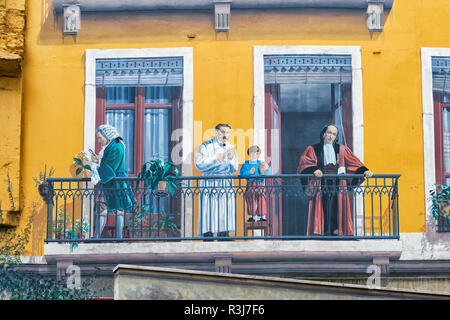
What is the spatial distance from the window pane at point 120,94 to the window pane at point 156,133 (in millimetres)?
267

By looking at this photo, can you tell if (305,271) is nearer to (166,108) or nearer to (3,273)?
(166,108)

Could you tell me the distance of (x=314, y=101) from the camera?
38.5 feet

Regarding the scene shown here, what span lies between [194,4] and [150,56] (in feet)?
2.75

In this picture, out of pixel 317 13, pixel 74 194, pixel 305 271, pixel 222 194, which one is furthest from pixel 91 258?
pixel 317 13

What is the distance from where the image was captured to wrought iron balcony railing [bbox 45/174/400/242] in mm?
11156

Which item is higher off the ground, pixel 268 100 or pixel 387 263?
pixel 268 100

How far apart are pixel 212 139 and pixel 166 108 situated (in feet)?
2.41

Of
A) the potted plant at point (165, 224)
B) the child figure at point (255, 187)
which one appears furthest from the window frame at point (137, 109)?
the child figure at point (255, 187)

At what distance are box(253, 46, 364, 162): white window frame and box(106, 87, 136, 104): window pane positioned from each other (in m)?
1.51

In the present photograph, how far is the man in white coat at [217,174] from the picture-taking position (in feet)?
37.0

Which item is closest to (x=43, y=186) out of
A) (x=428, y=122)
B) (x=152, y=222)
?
(x=152, y=222)

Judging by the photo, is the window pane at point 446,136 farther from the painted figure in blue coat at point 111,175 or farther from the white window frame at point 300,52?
the painted figure in blue coat at point 111,175
